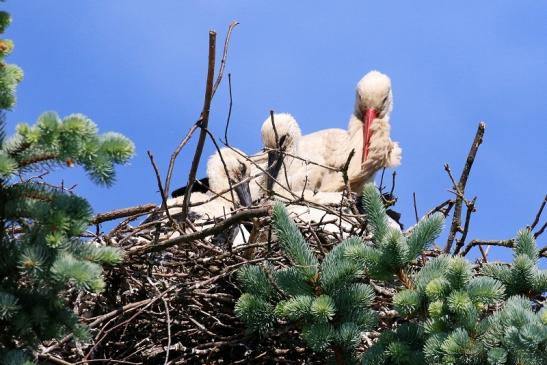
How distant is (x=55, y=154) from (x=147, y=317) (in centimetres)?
161

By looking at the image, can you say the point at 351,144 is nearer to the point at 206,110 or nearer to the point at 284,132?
the point at 284,132

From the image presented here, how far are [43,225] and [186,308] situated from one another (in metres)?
1.57

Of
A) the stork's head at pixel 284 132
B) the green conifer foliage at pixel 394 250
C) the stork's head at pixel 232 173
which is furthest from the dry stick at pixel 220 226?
the stork's head at pixel 284 132

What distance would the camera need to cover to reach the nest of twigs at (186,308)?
4535 millimetres

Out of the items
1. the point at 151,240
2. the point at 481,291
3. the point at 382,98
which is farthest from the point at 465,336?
the point at 382,98

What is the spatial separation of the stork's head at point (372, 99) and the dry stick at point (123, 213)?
4829mm

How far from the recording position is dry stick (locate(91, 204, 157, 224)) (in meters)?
4.72

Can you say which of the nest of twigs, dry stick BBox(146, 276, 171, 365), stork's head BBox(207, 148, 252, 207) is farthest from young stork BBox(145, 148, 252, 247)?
dry stick BBox(146, 276, 171, 365)

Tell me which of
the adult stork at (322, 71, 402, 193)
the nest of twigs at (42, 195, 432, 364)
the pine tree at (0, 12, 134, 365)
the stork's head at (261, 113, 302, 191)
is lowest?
the pine tree at (0, 12, 134, 365)

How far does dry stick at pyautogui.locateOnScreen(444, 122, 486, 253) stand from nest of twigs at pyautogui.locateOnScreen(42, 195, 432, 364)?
0.34m

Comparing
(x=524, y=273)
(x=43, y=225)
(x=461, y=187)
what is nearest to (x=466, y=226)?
(x=461, y=187)

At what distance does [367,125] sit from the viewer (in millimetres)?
9602

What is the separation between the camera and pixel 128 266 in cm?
459

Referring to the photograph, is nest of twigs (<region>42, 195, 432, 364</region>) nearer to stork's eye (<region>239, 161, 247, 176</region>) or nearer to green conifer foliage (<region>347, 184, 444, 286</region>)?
green conifer foliage (<region>347, 184, 444, 286</region>)
